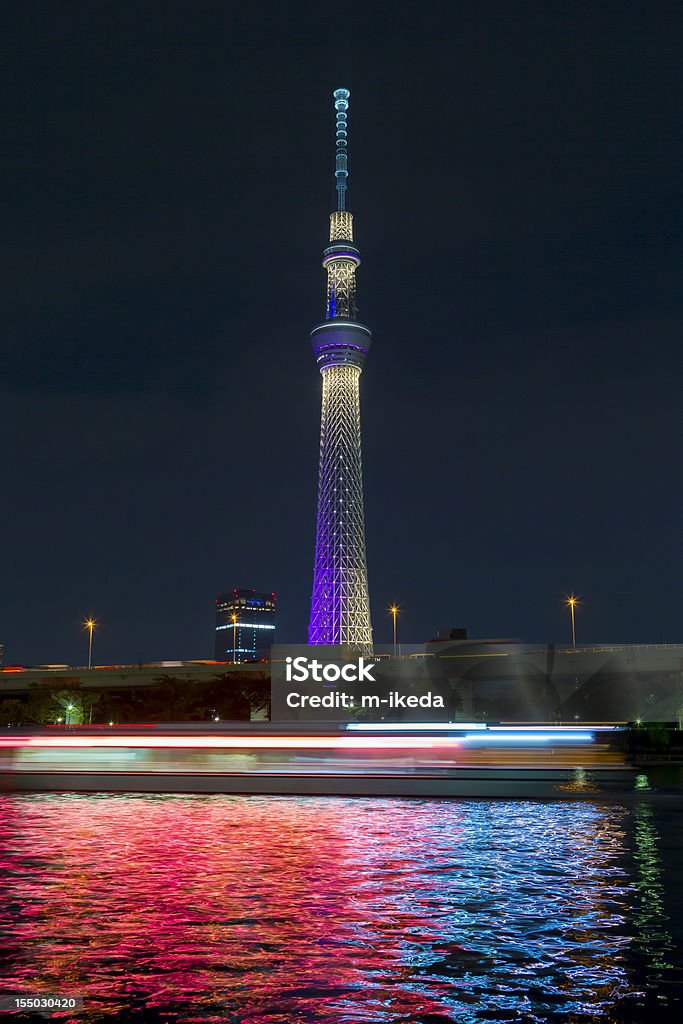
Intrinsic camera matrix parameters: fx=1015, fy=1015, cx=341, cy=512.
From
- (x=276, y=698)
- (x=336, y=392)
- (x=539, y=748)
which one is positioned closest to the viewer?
(x=539, y=748)

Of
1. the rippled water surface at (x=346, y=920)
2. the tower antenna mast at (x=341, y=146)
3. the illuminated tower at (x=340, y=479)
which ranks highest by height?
the tower antenna mast at (x=341, y=146)

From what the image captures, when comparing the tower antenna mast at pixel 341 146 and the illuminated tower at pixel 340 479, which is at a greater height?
the tower antenna mast at pixel 341 146

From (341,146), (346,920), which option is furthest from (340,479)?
(346,920)

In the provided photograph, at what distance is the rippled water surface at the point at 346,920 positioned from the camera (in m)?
10.4

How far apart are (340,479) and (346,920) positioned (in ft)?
447

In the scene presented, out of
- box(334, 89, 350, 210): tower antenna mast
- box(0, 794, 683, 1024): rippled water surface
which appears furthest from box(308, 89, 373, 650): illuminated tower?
box(0, 794, 683, 1024): rippled water surface

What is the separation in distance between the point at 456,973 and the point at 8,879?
31.7 ft

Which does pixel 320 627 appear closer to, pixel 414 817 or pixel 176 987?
pixel 414 817

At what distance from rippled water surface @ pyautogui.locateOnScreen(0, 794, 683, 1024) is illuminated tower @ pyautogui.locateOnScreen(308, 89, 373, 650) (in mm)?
116492

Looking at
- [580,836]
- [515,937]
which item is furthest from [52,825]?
[515,937]

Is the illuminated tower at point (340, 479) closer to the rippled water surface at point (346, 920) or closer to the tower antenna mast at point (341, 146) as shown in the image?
the tower antenna mast at point (341, 146)

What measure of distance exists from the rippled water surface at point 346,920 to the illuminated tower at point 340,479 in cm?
11649

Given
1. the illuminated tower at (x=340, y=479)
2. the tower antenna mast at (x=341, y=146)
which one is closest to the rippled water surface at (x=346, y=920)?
the illuminated tower at (x=340, y=479)

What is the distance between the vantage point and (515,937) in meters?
13.2
